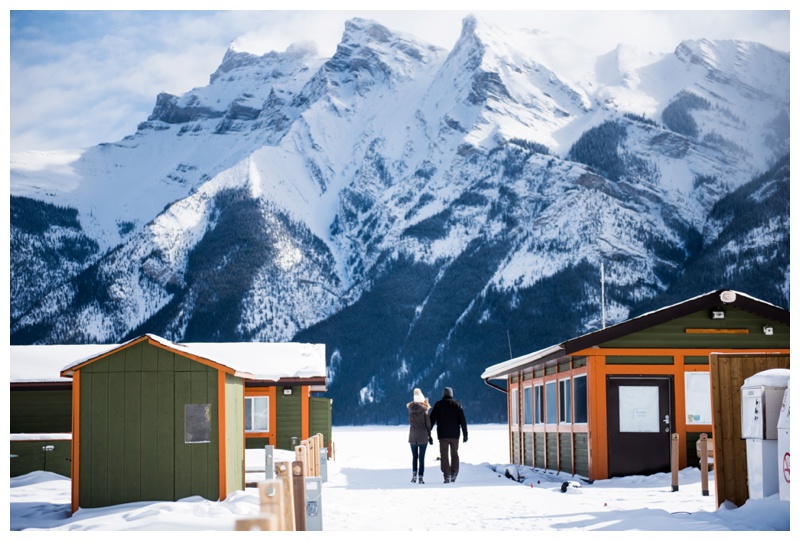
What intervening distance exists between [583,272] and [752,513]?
356 feet

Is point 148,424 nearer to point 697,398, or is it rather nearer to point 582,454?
point 582,454

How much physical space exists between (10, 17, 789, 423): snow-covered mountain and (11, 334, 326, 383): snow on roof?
7232 cm

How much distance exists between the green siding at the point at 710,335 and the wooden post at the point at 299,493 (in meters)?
10.2

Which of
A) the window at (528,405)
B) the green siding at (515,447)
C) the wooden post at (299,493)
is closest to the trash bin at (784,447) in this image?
the wooden post at (299,493)

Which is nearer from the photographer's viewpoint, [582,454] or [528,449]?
[582,454]

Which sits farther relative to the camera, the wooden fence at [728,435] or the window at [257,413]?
the window at [257,413]

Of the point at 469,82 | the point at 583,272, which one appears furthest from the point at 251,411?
the point at 469,82

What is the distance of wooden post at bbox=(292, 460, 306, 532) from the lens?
957cm

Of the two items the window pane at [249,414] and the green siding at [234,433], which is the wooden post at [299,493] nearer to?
the green siding at [234,433]

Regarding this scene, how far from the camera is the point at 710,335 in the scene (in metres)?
19.0

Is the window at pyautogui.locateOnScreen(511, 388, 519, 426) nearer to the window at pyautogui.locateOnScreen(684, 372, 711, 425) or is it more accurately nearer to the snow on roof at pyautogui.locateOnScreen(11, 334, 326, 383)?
the snow on roof at pyautogui.locateOnScreen(11, 334, 326, 383)

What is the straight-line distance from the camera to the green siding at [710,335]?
18.9 metres

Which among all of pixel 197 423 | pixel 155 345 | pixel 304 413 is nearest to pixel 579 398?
pixel 197 423

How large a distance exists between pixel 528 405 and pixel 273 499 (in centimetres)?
1786
